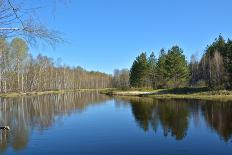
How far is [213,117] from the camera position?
38.6 metres

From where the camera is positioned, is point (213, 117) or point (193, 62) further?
point (193, 62)

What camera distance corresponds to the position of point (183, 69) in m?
102

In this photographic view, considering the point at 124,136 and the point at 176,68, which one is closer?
the point at 124,136

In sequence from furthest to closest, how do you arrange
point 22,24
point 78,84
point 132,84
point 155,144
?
point 78,84
point 132,84
point 155,144
point 22,24

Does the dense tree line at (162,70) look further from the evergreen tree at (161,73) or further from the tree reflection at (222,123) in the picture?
the tree reflection at (222,123)

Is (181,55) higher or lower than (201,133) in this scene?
higher

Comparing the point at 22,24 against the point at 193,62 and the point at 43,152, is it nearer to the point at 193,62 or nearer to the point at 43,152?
the point at 43,152

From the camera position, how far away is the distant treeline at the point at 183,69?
77394mm

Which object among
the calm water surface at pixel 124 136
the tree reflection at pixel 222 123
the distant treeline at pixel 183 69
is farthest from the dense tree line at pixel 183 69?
the calm water surface at pixel 124 136

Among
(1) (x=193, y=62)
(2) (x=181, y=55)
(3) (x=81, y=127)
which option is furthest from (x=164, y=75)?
(3) (x=81, y=127)

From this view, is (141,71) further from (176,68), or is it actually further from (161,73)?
(176,68)

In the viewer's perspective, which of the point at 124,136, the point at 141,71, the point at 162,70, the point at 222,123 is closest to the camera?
the point at 124,136

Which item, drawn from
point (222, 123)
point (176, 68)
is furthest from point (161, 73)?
point (222, 123)

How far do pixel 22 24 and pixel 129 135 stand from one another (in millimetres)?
23157
